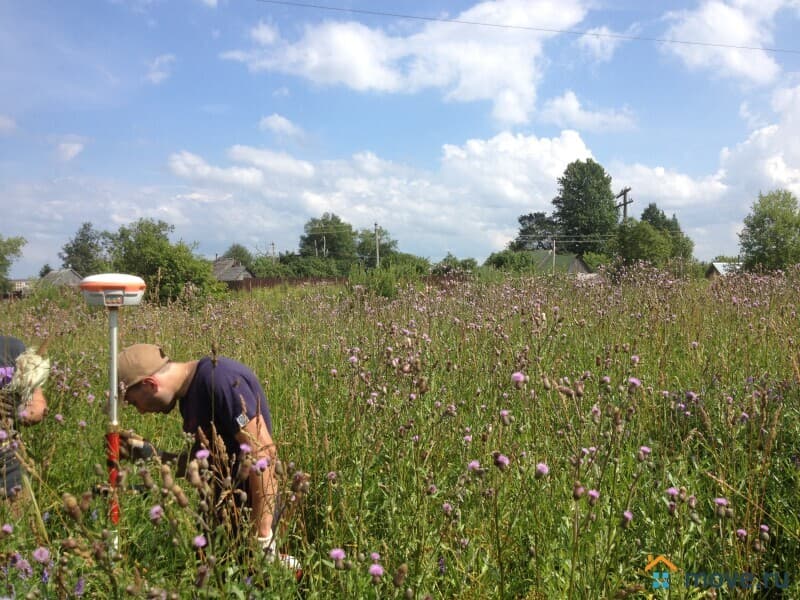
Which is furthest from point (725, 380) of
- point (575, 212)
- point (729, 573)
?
point (575, 212)

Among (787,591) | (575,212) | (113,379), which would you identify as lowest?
(787,591)

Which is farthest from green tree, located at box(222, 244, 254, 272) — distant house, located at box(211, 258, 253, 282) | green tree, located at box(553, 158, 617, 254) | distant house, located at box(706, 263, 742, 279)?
distant house, located at box(706, 263, 742, 279)

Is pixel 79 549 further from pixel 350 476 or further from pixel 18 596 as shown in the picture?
pixel 350 476

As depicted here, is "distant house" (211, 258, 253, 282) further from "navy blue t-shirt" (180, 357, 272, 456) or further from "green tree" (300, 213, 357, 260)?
"navy blue t-shirt" (180, 357, 272, 456)

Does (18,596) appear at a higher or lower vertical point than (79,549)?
lower

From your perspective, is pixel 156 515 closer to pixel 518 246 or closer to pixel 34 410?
pixel 34 410

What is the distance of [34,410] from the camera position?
2596 mm

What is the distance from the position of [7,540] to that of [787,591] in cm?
284

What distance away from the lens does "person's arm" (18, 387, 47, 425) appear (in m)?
2.50

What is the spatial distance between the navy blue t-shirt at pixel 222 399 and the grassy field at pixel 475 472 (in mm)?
256

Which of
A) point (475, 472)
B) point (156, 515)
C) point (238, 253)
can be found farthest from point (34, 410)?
point (238, 253)

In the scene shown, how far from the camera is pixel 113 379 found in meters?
2.08

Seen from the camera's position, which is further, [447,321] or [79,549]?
[447,321]

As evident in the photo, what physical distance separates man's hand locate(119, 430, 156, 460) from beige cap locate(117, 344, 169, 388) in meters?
0.26
